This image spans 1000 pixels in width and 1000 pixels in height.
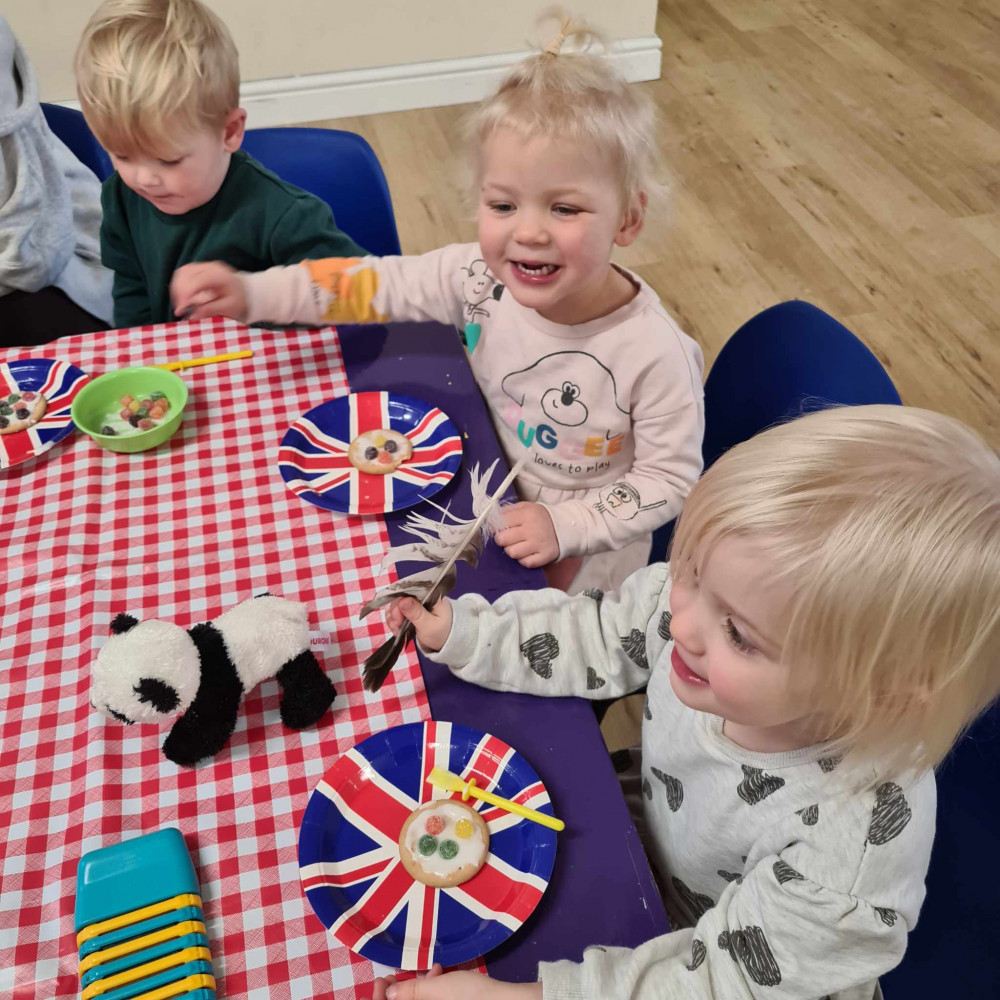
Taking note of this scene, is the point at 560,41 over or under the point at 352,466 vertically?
over

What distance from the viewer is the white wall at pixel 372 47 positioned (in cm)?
350

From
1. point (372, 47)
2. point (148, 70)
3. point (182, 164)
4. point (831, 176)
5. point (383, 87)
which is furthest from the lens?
point (383, 87)

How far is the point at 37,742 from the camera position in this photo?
36.2 inches

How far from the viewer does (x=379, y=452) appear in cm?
121

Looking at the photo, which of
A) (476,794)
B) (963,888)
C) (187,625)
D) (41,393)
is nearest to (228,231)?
(41,393)

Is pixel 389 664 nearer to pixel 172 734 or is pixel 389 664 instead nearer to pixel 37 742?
pixel 172 734

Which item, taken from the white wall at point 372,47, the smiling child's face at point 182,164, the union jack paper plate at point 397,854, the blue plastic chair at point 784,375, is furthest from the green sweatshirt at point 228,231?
the white wall at point 372,47

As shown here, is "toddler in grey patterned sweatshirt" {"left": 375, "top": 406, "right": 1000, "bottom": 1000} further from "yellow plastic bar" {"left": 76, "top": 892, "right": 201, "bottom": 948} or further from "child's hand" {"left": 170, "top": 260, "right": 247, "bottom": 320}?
"child's hand" {"left": 170, "top": 260, "right": 247, "bottom": 320}

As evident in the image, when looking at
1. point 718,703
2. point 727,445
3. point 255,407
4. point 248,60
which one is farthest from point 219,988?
point 248,60

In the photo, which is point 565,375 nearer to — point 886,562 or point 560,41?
point 560,41

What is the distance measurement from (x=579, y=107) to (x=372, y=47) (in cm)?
296

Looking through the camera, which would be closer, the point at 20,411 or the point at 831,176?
the point at 20,411

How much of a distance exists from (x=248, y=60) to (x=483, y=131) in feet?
9.24

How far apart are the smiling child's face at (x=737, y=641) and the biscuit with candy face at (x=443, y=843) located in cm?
23
